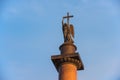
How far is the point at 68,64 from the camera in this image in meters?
14.9

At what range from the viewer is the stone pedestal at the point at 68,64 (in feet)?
47.7

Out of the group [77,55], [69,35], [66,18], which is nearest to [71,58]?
[77,55]

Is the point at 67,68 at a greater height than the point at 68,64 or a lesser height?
lesser

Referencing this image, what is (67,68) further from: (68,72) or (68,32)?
(68,32)

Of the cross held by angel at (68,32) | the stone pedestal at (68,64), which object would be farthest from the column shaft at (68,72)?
the cross held by angel at (68,32)

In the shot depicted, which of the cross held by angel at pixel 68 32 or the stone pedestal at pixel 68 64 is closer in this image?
the stone pedestal at pixel 68 64

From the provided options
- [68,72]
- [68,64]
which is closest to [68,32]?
[68,64]

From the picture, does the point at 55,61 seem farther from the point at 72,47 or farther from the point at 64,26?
the point at 64,26

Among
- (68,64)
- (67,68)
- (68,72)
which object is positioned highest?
(68,64)

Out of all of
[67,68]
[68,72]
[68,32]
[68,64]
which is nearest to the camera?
[68,72]

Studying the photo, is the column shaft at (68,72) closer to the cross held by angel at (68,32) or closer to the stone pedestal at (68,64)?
the stone pedestal at (68,64)

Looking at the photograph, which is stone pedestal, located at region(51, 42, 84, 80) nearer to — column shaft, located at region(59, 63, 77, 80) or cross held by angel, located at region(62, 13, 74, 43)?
column shaft, located at region(59, 63, 77, 80)

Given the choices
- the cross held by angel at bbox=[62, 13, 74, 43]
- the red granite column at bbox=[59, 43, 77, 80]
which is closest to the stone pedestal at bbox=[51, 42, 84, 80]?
the red granite column at bbox=[59, 43, 77, 80]

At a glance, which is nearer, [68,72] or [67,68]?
[68,72]
